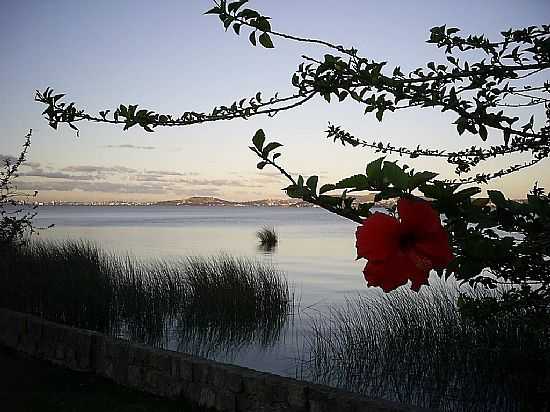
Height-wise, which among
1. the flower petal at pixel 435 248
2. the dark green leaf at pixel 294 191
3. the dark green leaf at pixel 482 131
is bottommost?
the flower petal at pixel 435 248

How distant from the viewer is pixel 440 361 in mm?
5512

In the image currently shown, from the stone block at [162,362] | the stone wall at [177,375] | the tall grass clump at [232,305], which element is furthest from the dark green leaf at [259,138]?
the tall grass clump at [232,305]

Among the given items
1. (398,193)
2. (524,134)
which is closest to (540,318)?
(524,134)

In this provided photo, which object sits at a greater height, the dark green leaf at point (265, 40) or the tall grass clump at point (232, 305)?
the dark green leaf at point (265, 40)

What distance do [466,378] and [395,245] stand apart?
16.5ft

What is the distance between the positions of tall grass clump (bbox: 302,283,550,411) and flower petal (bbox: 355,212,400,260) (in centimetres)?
399

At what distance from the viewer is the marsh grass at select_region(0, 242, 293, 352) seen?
23.5 feet

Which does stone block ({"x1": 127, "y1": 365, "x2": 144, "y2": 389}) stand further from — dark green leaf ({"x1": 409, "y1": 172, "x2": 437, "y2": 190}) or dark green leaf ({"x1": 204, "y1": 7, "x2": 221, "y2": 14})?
dark green leaf ({"x1": 409, "y1": 172, "x2": 437, "y2": 190})

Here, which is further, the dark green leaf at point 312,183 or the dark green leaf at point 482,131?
the dark green leaf at point 482,131

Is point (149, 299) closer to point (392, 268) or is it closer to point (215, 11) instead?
point (215, 11)

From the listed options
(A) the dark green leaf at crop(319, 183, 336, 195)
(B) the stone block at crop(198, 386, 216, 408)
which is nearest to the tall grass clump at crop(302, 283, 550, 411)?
(B) the stone block at crop(198, 386, 216, 408)

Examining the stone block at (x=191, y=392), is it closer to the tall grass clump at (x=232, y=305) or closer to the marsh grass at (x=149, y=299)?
the marsh grass at (x=149, y=299)

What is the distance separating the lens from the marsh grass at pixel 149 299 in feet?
23.5

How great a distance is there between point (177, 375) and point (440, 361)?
2.36 m
